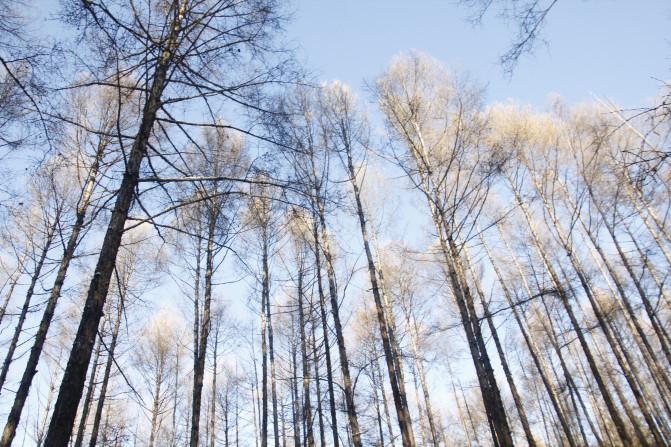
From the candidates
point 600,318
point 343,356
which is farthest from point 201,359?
point 600,318

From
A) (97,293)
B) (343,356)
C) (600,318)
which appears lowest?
(97,293)

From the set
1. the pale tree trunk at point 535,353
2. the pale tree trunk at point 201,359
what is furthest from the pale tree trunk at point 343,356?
the pale tree trunk at point 535,353

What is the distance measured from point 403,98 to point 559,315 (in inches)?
682

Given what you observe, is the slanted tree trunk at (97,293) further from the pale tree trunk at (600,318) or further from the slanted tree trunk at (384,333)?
the pale tree trunk at (600,318)

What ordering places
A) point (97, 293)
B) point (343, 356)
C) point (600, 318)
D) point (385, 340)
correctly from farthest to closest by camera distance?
point (600, 318), point (385, 340), point (343, 356), point (97, 293)

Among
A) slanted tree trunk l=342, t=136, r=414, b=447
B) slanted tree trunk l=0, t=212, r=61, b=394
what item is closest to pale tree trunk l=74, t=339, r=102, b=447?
slanted tree trunk l=0, t=212, r=61, b=394

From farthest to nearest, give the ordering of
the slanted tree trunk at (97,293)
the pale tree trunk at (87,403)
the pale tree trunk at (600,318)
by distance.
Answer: the pale tree trunk at (87,403), the pale tree trunk at (600,318), the slanted tree trunk at (97,293)

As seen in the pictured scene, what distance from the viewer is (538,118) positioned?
1241 centimetres

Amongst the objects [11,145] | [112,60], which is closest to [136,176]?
[112,60]

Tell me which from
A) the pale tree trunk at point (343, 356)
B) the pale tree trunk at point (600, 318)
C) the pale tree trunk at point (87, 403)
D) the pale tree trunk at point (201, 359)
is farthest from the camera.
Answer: the pale tree trunk at point (87, 403)

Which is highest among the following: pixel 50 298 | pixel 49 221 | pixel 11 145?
pixel 49 221

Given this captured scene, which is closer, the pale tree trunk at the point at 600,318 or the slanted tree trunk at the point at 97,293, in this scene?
the slanted tree trunk at the point at 97,293

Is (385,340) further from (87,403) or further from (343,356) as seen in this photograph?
(87,403)

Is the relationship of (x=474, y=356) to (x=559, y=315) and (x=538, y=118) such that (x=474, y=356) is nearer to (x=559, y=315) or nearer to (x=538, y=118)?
(x=538, y=118)
